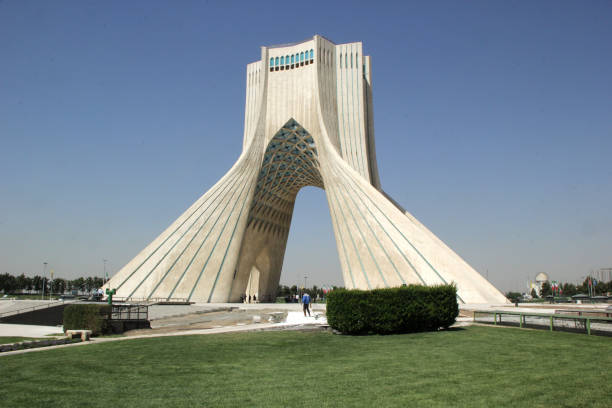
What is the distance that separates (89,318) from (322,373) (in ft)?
27.1

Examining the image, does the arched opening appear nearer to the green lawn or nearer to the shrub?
the shrub

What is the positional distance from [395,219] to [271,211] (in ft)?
51.8

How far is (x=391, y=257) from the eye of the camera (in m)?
25.0

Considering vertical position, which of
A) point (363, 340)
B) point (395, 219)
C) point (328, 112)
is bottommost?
point (363, 340)

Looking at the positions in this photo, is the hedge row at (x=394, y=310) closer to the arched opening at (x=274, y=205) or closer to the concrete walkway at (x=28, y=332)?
the concrete walkway at (x=28, y=332)

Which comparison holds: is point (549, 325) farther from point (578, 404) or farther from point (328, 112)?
point (328, 112)

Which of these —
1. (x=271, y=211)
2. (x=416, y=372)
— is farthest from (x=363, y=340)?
(x=271, y=211)

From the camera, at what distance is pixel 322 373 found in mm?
6441

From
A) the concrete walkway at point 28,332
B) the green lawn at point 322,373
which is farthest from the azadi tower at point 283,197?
the green lawn at point 322,373

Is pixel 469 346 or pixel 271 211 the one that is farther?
pixel 271 211

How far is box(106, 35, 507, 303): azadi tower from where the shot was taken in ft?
82.8

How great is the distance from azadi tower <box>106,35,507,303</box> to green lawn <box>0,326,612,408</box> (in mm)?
14601

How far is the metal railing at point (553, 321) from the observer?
996 cm

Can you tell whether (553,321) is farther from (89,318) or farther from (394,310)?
(89,318)
